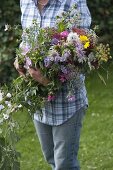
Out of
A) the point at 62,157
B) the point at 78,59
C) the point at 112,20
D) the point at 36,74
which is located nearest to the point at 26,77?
the point at 36,74

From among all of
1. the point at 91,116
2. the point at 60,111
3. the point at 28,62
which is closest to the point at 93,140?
the point at 91,116

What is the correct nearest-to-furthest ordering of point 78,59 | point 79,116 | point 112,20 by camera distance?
point 78,59
point 79,116
point 112,20

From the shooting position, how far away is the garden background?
520 centimetres

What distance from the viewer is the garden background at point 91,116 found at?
520 centimetres

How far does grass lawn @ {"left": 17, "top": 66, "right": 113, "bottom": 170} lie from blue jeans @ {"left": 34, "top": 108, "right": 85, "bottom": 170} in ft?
3.06

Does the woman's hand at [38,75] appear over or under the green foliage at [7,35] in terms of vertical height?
over

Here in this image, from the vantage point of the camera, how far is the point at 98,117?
6133 millimetres

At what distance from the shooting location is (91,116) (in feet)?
20.3

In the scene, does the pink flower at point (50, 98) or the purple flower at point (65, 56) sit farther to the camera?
the pink flower at point (50, 98)

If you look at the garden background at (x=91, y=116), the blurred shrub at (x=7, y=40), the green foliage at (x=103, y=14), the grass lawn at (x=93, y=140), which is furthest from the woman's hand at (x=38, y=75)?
the green foliage at (x=103, y=14)

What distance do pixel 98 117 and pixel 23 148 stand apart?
1008 mm

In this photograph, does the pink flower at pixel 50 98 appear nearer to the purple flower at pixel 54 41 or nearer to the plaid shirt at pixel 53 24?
the plaid shirt at pixel 53 24

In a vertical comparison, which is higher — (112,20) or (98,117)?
(112,20)

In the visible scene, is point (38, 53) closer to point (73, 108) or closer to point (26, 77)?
point (26, 77)
